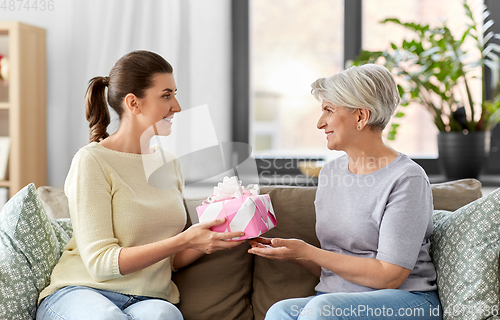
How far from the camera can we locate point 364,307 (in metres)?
1.22

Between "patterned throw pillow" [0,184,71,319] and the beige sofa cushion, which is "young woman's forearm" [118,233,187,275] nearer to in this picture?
"patterned throw pillow" [0,184,71,319]

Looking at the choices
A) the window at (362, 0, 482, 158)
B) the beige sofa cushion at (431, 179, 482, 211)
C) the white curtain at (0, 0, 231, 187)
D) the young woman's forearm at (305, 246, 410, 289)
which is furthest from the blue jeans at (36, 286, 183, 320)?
the window at (362, 0, 482, 158)

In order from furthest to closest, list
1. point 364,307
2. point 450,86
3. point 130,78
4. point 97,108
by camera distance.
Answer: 1. point 450,86
2. point 97,108
3. point 130,78
4. point 364,307

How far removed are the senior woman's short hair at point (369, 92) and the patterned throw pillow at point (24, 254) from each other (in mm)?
1005

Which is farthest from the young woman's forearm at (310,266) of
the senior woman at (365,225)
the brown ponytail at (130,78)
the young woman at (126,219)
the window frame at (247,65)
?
the window frame at (247,65)

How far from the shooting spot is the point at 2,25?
225cm

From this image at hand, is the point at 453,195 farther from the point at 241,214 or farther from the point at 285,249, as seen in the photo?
the point at 241,214

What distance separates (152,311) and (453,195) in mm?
1113

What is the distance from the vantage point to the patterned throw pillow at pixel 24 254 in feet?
4.36

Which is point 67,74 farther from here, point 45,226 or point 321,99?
point 321,99

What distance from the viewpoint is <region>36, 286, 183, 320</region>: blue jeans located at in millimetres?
1262

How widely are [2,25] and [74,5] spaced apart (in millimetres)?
383

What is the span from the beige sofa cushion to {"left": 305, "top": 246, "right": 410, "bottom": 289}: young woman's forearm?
0.49 m

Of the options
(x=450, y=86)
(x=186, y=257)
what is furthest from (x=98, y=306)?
(x=450, y=86)
